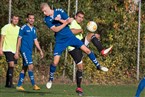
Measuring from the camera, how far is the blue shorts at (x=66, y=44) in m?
11.4

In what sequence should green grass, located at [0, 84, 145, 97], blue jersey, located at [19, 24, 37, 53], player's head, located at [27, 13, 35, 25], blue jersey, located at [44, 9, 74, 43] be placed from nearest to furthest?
blue jersey, located at [44, 9, 74, 43] < green grass, located at [0, 84, 145, 97] < player's head, located at [27, 13, 35, 25] < blue jersey, located at [19, 24, 37, 53]

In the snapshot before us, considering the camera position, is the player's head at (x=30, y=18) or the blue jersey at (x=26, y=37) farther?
the blue jersey at (x=26, y=37)

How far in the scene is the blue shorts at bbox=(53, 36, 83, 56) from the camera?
448 inches

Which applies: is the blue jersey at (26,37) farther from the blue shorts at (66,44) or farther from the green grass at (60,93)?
the blue shorts at (66,44)

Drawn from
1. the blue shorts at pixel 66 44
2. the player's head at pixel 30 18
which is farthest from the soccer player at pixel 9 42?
the blue shorts at pixel 66 44

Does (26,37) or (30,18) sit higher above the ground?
(30,18)

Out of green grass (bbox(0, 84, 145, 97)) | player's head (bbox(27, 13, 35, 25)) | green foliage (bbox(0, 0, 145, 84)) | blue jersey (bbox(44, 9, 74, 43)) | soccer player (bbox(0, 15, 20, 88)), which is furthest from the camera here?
green foliage (bbox(0, 0, 145, 84))

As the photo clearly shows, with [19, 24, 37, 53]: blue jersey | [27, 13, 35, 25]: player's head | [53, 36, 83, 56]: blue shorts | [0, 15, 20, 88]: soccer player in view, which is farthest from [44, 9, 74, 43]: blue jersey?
[0, 15, 20, 88]: soccer player

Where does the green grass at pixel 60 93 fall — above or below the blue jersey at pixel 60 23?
below

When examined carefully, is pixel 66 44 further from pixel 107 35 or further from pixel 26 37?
pixel 107 35

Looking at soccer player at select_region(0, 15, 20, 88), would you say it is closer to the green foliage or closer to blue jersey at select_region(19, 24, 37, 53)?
blue jersey at select_region(19, 24, 37, 53)

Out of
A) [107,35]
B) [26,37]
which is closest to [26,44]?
[26,37]

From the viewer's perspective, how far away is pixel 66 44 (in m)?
11.4

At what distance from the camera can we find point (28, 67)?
13266 millimetres
